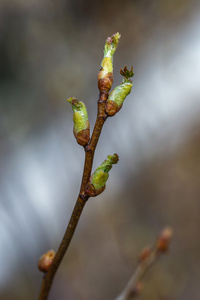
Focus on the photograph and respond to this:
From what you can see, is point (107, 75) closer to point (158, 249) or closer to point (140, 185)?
point (158, 249)

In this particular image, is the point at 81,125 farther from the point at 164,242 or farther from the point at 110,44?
the point at 164,242

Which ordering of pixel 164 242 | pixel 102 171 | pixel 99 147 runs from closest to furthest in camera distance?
pixel 102 171 → pixel 164 242 → pixel 99 147

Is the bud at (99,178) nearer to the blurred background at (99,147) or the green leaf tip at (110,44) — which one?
the green leaf tip at (110,44)

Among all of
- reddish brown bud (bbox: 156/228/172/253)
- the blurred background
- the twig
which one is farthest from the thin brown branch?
the blurred background

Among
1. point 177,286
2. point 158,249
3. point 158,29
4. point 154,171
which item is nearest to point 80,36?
point 158,29

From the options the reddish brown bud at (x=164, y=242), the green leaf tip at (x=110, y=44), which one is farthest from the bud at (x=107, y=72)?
the reddish brown bud at (x=164, y=242)

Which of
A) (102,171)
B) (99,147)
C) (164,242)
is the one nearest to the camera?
(102,171)

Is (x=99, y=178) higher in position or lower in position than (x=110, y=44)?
lower

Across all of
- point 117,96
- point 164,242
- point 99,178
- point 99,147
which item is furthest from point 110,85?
point 99,147
